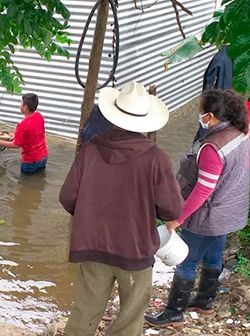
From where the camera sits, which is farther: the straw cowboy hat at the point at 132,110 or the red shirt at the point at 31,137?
the red shirt at the point at 31,137

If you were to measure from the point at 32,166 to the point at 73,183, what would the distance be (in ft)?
14.8

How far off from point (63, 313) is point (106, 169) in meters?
2.14

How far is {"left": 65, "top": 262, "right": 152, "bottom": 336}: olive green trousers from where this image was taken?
3615 mm

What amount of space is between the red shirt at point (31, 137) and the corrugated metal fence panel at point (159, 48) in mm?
1817

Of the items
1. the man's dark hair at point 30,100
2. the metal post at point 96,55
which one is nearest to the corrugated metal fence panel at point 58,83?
the man's dark hair at point 30,100

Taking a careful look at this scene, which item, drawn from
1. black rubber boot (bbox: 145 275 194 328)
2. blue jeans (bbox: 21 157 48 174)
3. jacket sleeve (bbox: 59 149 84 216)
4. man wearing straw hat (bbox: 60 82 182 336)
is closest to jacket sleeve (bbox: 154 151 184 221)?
man wearing straw hat (bbox: 60 82 182 336)

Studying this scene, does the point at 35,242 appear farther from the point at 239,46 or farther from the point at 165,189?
the point at 239,46

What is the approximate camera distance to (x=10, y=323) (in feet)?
16.0

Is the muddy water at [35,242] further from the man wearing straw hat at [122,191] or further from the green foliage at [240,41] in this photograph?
the green foliage at [240,41]

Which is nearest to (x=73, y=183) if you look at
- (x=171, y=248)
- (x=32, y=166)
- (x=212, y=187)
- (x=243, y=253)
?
(x=171, y=248)

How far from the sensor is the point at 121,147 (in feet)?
11.0

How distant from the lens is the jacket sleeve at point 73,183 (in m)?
3.43

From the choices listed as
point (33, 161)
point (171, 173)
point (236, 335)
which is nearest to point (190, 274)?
point (236, 335)

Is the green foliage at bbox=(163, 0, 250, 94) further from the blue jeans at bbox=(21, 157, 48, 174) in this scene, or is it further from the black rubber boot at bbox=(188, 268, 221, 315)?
the blue jeans at bbox=(21, 157, 48, 174)
